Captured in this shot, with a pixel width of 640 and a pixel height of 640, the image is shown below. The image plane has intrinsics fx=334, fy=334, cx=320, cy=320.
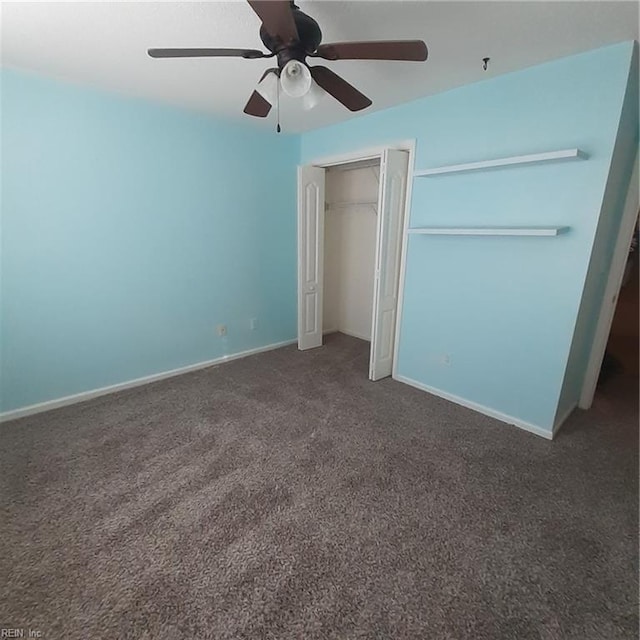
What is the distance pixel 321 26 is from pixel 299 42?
0.57 m

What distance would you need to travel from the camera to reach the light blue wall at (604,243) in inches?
79.1

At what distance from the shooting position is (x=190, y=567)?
1.51 m

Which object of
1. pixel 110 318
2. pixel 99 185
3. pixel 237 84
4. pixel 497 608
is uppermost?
pixel 237 84

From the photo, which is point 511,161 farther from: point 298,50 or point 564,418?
point 564,418

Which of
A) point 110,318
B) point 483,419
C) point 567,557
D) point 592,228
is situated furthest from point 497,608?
point 110,318

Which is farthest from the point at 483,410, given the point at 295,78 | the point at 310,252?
the point at 295,78

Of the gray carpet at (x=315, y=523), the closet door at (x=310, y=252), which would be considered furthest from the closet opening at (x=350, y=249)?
the gray carpet at (x=315, y=523)

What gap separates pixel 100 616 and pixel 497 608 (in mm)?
1588

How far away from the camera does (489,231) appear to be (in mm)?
2357

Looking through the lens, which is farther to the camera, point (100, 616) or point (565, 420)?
point (565, 420)

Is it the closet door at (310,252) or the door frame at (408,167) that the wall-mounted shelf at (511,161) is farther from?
the closet door at (310,252)

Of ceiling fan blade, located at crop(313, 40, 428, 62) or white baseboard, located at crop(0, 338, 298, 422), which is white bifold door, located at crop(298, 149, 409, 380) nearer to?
white baseboard, located at crop(0, 338, 298, 422)

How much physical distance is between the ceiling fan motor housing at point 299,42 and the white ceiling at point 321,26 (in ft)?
0.99

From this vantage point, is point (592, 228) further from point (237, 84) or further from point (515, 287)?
point (237, 84)
